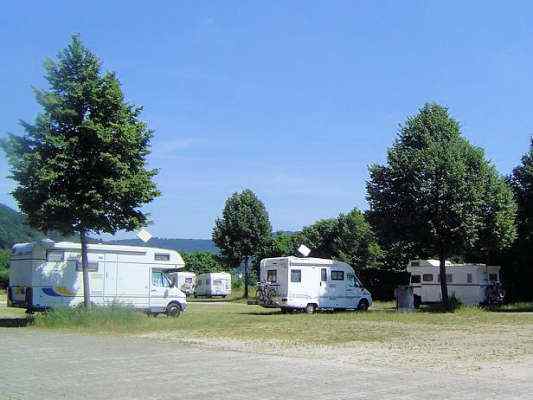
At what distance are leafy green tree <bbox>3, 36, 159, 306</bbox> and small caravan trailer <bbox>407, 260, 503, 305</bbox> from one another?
20.9 meters

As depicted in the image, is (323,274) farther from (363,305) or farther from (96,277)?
(96,277)

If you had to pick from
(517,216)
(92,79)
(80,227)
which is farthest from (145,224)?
(517,216)

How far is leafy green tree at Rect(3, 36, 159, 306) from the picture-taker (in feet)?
68.5

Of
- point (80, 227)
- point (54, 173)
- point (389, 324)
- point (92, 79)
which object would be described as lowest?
point (389, 324)

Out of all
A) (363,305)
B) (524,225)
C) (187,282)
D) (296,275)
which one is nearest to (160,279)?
(296,275)

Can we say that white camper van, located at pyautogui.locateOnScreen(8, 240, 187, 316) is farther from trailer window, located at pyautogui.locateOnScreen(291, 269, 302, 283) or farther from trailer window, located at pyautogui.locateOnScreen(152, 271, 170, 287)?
trailer window, located at pyautogui.locateOnScreen(291, 269, 302, 283)

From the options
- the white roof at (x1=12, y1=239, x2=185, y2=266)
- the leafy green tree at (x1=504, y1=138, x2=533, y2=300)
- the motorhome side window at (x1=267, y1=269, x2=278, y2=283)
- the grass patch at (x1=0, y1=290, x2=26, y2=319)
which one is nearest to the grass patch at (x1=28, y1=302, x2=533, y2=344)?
the white roof at (x1=12, y1=239, x2=185, y2=266)

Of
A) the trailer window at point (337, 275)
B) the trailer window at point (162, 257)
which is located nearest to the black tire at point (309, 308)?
the trailer window at point (337, 275)

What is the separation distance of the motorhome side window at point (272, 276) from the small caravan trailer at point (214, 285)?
87.1ft

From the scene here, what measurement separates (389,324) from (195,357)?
446 inches

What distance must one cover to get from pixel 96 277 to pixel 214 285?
32.0m

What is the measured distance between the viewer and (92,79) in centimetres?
2172

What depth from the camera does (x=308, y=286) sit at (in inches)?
1218

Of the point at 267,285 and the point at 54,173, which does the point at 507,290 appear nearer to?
the point at 267,285
